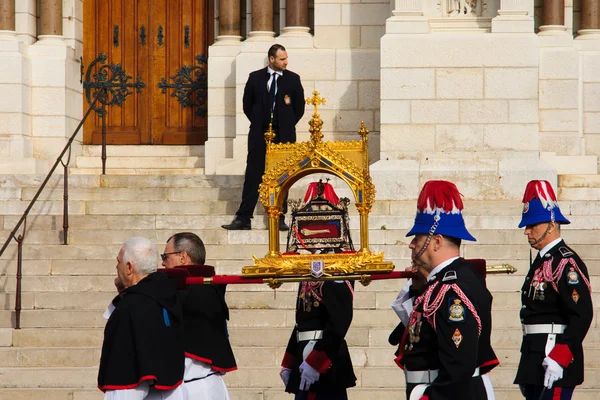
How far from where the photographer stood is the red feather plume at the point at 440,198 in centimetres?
614

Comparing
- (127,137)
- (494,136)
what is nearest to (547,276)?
(494,136)

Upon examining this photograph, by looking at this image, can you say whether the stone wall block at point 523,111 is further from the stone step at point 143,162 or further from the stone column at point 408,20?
the stone step at point 143,162

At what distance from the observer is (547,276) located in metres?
7.89

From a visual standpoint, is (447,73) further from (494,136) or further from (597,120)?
(597,120)

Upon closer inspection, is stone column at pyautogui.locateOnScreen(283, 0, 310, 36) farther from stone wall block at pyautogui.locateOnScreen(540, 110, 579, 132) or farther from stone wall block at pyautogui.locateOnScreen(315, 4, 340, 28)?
stone wall block at pyautogui.locateOnScreen(540, 110, 579, 132)

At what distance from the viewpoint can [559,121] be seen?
15.4m

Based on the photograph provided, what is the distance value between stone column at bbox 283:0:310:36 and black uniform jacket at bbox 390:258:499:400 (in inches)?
398

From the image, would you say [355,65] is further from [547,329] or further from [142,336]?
[142,336]

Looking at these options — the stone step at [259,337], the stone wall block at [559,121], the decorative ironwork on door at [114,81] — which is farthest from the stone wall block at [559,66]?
the decorative ironwork on door at [114,81]

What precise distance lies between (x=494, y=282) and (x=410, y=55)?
406 cm

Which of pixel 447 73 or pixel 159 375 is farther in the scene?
pixel 447 73

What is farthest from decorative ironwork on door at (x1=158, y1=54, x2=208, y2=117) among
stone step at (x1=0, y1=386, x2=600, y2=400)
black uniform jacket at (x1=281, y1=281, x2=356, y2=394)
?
black uniform jacket at (x1=281, y1=281, x2=356, y2=394)

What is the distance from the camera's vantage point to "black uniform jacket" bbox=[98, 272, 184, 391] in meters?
6.11

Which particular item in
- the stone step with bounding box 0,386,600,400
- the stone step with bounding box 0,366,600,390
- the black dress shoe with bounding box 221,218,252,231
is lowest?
the stone step with bounding box 0,386,600,400
